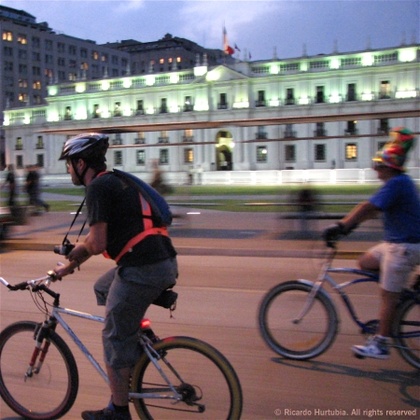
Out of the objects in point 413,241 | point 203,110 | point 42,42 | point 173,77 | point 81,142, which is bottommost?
point 413,241

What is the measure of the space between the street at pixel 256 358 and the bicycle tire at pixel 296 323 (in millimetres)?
115

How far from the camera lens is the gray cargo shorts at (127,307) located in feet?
11.1

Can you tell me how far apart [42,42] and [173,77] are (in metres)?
52.5

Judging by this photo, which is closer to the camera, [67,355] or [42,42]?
[67,355]

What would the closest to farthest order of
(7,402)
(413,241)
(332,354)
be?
(7,402), (413,241), (332,354)

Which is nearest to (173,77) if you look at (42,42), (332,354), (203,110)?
(203,110)

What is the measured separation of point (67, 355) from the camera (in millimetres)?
3789

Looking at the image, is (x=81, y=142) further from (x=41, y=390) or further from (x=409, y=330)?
Answer: (x=409, y=330)

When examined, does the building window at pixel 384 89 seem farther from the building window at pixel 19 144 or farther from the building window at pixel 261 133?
the building window at pixel 19 144

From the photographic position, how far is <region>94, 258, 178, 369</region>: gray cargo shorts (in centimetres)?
338

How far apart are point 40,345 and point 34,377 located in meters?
0.27

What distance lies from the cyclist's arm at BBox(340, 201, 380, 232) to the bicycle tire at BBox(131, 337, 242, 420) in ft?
6.31

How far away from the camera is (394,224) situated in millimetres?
4574

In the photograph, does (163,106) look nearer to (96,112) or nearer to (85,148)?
(96,112)
